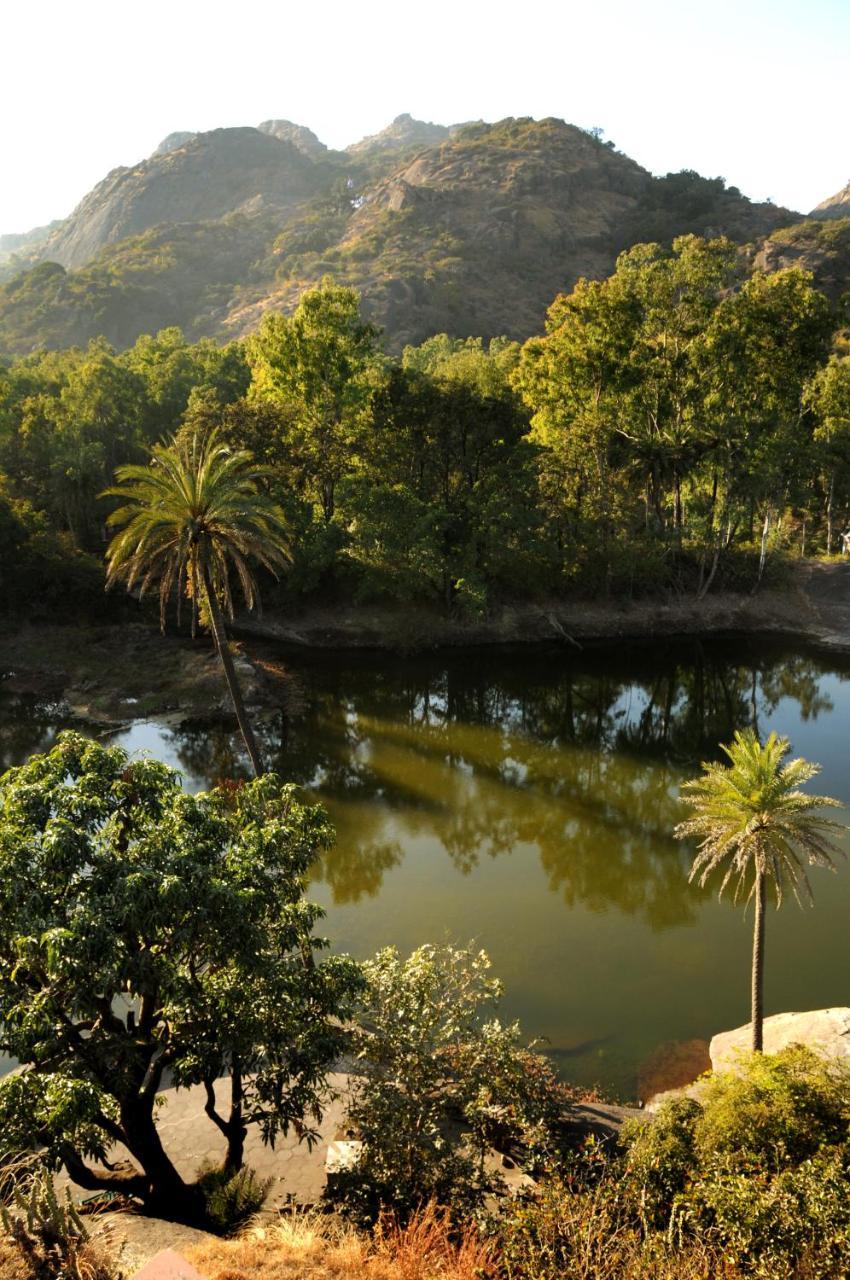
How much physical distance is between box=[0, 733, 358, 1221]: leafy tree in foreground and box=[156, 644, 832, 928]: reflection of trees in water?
34.1 feet

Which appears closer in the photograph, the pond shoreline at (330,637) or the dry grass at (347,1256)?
the dry grass at (347,1256)

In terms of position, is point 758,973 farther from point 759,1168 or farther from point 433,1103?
point 433,1103

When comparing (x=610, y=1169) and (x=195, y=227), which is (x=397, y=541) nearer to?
(x=610, y=1169)

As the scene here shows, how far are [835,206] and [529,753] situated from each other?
182819mm

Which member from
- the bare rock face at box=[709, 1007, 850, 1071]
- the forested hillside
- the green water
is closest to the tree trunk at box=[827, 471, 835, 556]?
the forested hillside

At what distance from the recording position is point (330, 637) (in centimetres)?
4072

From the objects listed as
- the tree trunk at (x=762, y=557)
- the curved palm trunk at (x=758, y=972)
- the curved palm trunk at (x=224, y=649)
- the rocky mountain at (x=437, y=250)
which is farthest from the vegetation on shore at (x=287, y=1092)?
the rocky mountain at (x=437, y=250)

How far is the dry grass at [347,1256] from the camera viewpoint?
25.9 ft

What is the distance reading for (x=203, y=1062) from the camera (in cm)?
846

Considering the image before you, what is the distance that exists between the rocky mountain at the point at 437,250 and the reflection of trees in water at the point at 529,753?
72.5m

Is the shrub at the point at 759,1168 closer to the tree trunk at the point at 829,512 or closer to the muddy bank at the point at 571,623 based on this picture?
the muddy bank at the point at 571,623

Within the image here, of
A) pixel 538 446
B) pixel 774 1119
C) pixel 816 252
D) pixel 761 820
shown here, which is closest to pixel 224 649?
pixel 761 820

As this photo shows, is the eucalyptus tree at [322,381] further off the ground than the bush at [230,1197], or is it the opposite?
the eucalyptus tree at [322,381]

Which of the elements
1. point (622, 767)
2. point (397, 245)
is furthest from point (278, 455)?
point (397, 245)
